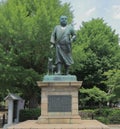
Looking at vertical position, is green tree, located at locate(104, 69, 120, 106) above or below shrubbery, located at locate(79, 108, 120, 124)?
above

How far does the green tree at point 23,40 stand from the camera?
2255cm

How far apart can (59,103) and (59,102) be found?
0.14 ft

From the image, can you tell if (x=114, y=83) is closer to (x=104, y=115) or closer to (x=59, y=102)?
(x=104, y=115)

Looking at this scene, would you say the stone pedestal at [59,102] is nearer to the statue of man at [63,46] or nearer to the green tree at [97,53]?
the statue of man at [63,46]

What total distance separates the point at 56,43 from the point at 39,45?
948 centimetres

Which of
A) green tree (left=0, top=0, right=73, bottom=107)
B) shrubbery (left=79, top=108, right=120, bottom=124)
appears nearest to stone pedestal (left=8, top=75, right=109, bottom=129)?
green tree (left=0, top=0, right=73, bottom=107)

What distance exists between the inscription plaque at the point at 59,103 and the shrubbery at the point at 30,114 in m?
10.8

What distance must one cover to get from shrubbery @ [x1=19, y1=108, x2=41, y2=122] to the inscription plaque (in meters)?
10.8

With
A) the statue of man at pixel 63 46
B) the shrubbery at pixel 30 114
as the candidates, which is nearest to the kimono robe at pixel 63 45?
the statue of man at pixel 63 46

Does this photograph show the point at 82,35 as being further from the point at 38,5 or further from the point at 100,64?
the point at 38,5

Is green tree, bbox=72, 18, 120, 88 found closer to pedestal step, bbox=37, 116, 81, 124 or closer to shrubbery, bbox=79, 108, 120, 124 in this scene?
shrubbery, bbox=79, 108, 120, 124

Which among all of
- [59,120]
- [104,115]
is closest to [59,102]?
[59,120]

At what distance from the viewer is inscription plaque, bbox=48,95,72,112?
42.4 ft

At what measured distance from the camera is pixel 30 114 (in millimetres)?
23688
